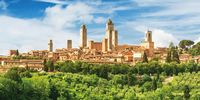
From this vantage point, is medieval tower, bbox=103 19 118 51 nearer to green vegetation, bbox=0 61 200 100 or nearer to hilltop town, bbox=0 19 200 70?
hilltop town, bbox=0 19 200 70

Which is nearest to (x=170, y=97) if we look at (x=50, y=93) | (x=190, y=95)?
(x=190, y=95)

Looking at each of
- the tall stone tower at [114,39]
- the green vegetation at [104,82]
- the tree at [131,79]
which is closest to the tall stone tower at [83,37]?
the tall stone tower at [114,39]

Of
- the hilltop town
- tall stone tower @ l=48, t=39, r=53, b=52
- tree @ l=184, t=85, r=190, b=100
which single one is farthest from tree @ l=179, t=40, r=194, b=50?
tree @ l=184, t=85, r=190, b=100

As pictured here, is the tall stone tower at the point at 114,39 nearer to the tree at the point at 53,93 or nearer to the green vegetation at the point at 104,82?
the green vegetation at the point at 104,82

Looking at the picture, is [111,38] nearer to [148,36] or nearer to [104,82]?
[148,36]

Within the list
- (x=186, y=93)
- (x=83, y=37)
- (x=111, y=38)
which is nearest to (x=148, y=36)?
(x=111, y=38)

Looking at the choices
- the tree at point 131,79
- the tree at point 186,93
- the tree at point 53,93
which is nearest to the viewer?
the tree at point 53,93

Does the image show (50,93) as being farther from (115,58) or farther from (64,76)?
(115,58)
